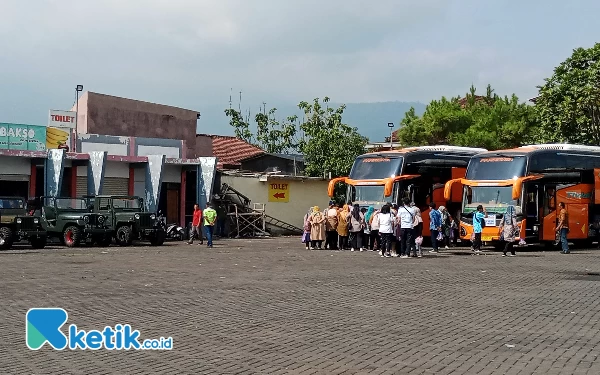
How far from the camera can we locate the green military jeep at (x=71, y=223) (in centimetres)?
3116

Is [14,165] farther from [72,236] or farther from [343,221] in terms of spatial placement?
[343,221]

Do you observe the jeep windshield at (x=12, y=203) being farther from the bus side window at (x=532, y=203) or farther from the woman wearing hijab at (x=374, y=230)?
the bus side window at (x=532, y=203)

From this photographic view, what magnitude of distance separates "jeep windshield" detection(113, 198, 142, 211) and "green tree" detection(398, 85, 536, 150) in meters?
29.5

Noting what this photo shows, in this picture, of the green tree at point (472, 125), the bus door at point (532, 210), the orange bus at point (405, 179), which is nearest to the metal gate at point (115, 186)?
the orange bus at point (405, 179)

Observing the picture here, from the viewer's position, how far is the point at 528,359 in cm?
939

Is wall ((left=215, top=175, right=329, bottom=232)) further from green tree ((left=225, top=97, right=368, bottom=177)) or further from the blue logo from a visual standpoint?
the blue logo

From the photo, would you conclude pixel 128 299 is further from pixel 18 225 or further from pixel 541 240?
pixel 541 240

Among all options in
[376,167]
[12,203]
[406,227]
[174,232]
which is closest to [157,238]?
[174,232]

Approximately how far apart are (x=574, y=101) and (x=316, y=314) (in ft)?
112

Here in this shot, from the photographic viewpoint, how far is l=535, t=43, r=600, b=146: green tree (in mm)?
42906

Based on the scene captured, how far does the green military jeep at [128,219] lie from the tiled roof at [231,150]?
1946 cm

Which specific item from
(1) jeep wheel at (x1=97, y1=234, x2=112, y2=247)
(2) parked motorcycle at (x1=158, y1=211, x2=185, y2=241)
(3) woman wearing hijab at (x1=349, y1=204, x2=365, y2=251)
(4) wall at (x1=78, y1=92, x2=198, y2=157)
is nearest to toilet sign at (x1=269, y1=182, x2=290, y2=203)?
(4) wall at (x1=78, y1=92, x2=198, y2=157)

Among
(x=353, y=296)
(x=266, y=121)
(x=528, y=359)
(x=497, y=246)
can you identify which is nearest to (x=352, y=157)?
(x=266, y=121)

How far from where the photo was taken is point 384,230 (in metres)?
25.2
